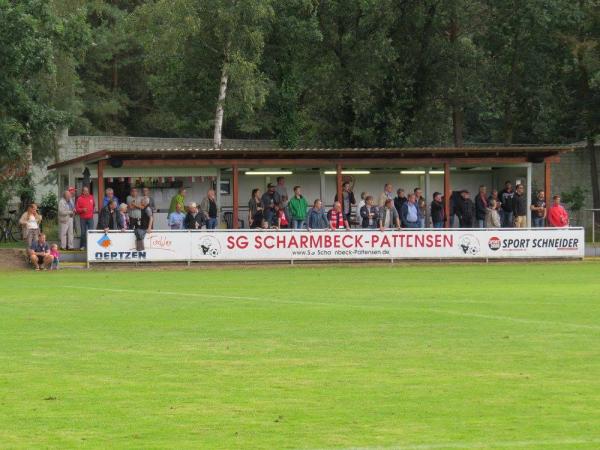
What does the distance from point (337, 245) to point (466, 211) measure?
18.1 ft

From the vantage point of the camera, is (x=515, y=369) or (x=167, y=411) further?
(x=515, y=369)

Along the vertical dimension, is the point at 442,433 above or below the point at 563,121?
below

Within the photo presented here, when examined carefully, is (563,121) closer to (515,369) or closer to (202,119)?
(202,119)

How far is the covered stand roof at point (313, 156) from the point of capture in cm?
3766

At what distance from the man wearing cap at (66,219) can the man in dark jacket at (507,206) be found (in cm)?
1353

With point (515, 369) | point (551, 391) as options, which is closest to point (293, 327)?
point (515, 369)

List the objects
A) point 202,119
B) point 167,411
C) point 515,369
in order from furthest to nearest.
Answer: point 202,119
point 515,369
point 167,411

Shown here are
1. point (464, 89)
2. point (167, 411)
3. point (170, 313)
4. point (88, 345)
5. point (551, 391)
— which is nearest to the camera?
point (167, 411)

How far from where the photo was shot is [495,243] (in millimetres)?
36000

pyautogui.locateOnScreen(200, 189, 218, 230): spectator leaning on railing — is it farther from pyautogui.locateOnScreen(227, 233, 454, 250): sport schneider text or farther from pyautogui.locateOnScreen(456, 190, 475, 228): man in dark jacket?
pyautogui.locateOnScreen(456, 190, 475, 228): man in dark jacket

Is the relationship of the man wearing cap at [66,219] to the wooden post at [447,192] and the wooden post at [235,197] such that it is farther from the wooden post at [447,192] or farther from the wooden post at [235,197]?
the wooden post at [447,192]

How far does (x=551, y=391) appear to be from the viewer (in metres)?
12.4

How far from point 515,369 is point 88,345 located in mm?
5589

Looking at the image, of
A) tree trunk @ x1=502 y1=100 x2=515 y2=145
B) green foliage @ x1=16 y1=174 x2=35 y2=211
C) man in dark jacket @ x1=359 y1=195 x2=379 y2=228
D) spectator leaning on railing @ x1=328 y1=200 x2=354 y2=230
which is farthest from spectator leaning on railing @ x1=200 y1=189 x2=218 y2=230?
tree trunk @ x1=502 y1=100 x2=515 y2=145
